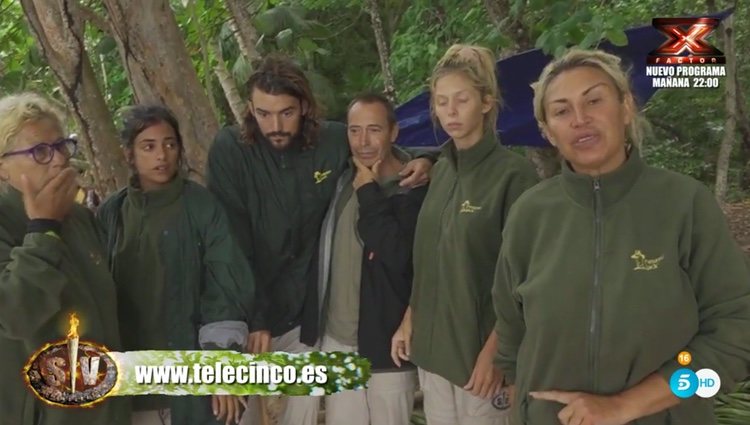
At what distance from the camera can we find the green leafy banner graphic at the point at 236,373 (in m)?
1.40

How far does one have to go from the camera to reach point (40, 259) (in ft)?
3.69

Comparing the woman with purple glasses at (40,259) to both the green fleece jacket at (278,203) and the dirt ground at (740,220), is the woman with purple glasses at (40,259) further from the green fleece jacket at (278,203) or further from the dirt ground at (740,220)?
the dirt ground at (740,220)

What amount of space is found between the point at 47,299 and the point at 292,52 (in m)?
2.55

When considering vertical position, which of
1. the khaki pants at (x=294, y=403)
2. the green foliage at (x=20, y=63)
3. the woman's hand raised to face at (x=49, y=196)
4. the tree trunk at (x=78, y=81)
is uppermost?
the green foliage at (x=20, y=63)

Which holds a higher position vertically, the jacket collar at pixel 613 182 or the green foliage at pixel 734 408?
the jacket collar at pixel 613 182

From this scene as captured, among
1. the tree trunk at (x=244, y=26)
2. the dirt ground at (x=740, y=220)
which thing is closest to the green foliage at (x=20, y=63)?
the tree trunk at (x=244, y=26)

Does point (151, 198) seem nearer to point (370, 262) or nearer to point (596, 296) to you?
point (370, 262)

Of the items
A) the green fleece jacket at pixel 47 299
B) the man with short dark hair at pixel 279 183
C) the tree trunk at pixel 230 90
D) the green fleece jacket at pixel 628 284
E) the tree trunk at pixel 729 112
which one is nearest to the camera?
the green fleece jacket at pixel 628 284

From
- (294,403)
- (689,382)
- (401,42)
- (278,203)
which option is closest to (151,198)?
(278,203)

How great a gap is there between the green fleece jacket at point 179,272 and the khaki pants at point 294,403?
0.19 m

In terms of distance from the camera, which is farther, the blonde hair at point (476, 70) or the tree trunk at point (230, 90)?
the tree trunk at point (230, 90)

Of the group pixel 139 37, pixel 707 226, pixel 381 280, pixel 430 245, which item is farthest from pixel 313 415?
pixel 139 37

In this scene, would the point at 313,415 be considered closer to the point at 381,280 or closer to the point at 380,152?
the point at 381,280

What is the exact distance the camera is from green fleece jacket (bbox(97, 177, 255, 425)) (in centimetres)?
139
